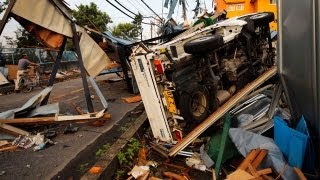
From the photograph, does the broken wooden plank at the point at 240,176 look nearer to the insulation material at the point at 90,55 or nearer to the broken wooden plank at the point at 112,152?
the broken wooden plank at the point at 112,152

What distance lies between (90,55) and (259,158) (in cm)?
475

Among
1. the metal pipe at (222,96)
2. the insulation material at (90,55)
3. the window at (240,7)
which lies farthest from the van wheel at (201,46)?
the window at (240,7)

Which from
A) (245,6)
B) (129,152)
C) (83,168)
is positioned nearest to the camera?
(83,168)

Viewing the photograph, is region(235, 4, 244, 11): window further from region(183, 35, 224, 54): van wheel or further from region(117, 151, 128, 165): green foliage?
region(117, 151, 128, 165): green foliage

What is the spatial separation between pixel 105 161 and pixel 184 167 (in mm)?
1232

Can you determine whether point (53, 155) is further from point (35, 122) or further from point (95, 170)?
point (35, 122)

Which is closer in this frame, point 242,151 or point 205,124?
point 242,151

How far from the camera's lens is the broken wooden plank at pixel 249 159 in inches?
139

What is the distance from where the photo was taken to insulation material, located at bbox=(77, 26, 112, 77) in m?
6.86

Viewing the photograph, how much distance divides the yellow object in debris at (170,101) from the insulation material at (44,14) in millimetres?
2935

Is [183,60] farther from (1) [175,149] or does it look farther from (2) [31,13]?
(2) [31,13]

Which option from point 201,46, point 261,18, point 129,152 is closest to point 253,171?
point 129,152

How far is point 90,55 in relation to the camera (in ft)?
23.0

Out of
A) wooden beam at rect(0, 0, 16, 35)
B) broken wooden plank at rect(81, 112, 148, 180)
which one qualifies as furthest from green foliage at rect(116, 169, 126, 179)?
wooden beam at rect(0, 0, 16, 35)
